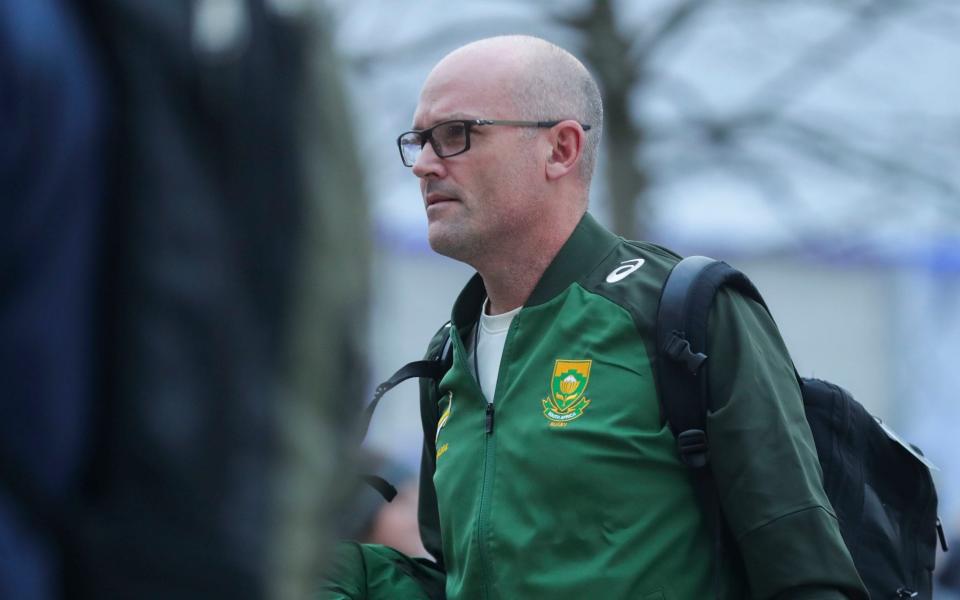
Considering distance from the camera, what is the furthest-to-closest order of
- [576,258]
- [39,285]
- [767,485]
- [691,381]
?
[576,258] → [691,381] → [767,485] → [39,285]

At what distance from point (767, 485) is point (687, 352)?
0.90 ft

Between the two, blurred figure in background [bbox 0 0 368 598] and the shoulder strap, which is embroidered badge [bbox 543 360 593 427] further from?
blurred figure in background [bbox 0 0 368 598]

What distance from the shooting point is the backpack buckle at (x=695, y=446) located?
7.88 ft

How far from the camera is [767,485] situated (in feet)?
7.67

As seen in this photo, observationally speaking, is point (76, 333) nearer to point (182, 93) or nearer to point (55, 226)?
point (55, 226)

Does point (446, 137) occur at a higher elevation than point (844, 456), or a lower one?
higher

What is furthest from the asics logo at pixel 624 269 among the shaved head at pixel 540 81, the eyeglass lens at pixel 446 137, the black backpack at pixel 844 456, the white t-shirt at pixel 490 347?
the eyeglass lens at pixel 446 137

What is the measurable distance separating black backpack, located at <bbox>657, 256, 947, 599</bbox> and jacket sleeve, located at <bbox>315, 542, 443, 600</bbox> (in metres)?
0.64

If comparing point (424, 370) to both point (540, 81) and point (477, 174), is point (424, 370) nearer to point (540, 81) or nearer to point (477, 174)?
point (477, 174)

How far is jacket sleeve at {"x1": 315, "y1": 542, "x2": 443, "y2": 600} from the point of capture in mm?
2637

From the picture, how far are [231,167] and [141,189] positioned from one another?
62mm

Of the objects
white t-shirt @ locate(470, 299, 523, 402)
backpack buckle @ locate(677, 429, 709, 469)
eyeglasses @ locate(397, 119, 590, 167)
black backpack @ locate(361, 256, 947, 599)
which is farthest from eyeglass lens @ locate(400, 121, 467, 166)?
backpack buckle @ locate(677, 429, 709, 469)

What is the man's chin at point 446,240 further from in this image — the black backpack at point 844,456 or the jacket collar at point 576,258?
A: the black backpack at point 844,456

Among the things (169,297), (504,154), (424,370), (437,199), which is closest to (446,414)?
(424,370)
